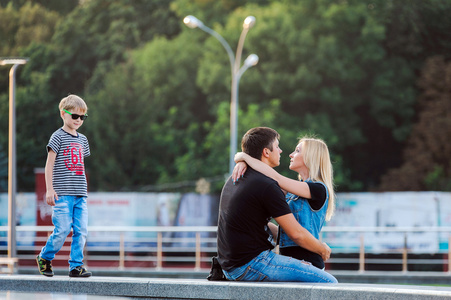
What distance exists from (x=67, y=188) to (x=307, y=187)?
1959 millimetres

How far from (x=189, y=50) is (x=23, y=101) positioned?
28.1 feet

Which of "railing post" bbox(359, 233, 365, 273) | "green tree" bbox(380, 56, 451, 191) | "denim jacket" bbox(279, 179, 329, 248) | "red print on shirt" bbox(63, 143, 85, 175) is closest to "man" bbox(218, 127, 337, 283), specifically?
"denim jacket" bbox(279, 179, 329, 248)

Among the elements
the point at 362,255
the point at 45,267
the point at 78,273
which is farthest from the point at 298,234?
the point at 362,255

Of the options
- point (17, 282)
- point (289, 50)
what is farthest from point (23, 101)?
point (17, 282)

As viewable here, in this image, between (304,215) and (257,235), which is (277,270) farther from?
(304,215)

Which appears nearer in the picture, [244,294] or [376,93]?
[244,294]

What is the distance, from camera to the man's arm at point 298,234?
18.1 ft

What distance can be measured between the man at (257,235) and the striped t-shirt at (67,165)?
141cm

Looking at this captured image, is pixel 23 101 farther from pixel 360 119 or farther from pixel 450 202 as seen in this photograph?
pixel 450 202

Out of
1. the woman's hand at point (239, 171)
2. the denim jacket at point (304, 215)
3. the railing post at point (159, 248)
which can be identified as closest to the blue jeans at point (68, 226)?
the woman's hand at point (239, 171)

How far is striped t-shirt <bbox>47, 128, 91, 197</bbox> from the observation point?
647cm

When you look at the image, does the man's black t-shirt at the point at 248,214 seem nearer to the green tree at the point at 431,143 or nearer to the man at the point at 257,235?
the man at the point at 257,235

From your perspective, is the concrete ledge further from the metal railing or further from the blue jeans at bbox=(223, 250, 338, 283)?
the metal railing

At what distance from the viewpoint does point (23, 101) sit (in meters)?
39.8
